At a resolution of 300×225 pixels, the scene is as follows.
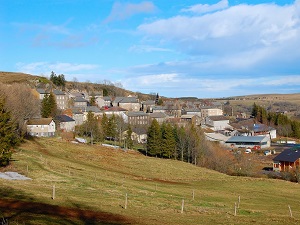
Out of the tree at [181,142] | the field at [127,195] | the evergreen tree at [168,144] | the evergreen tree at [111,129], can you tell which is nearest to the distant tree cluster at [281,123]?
the tree at [181,142]

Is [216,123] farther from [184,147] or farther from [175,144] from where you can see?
[184,147]

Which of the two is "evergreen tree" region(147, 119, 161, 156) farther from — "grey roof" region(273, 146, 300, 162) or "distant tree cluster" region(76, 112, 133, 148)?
"grey roof" region(273, 146, 300, 162)

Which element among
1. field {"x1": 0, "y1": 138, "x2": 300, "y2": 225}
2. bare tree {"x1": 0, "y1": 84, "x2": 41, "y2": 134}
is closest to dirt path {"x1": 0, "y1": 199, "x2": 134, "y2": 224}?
field {"x1": 0, "y1": 138, "x2": 300, "y2": 225}

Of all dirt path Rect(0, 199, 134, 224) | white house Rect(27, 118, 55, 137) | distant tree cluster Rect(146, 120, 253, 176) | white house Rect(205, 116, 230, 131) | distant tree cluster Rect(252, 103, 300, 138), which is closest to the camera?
dirt path Rect(0, 199, 134, 224)

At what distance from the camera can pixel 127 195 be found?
34906 millimetres

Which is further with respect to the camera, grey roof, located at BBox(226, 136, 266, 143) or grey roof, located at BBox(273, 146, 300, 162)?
grey roof, located at BBox(226, 136, 266, 143)

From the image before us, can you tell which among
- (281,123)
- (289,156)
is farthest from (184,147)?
(281,123)

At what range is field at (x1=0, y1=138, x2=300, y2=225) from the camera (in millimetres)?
23344

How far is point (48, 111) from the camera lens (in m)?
106

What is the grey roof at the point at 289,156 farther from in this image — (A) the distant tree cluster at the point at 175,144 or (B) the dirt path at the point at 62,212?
(B) the dirt path at the point at 62,212

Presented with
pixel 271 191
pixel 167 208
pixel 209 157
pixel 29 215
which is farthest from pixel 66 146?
pixel 29 215

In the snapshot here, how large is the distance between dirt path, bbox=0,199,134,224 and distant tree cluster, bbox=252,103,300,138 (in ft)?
481

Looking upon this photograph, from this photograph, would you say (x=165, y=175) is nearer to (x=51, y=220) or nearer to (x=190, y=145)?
(x=190, y=145)

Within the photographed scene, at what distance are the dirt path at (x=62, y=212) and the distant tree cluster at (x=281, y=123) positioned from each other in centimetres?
14653
